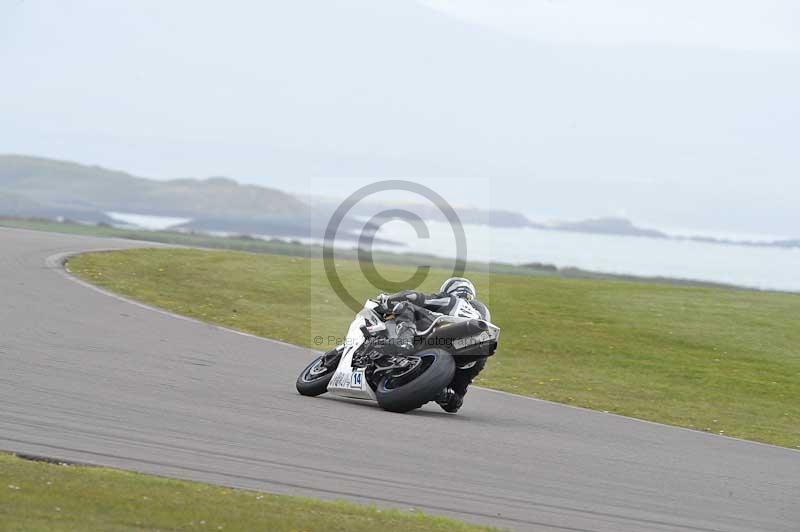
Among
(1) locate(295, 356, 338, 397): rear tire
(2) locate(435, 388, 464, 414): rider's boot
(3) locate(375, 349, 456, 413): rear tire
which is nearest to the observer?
(3) locate(375, 349, 456, 413): rear tire

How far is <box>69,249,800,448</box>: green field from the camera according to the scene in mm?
16906

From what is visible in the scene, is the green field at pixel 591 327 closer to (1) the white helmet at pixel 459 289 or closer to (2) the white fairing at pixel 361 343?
(1) the white helmet at pixel 459 289

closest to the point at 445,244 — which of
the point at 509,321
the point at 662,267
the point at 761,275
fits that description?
the point at 662,267

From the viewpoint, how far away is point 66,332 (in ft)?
49.2

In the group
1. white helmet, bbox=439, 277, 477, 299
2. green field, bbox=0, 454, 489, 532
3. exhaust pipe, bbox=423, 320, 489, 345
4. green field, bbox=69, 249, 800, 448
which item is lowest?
green field, bbox=69, 249, 800, 448

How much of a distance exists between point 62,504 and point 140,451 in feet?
5.39

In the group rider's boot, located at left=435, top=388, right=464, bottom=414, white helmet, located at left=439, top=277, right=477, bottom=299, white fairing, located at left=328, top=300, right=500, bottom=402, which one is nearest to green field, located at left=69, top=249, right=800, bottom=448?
rider's boot, located at left=435, top=388, right=464, bottom=414

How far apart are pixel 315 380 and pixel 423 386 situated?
59.5 inches

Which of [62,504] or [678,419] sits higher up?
[62,504]

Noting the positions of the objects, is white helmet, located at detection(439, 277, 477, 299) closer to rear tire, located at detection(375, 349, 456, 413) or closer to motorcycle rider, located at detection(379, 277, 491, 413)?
motorcycle rider, located at detection(379, 277, 491, 413)

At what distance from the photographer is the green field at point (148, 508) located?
6.16 meters

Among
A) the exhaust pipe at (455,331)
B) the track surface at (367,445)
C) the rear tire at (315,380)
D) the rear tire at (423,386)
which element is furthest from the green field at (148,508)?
the rear tire at (315,380)

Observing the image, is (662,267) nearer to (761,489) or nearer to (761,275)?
(761,275)

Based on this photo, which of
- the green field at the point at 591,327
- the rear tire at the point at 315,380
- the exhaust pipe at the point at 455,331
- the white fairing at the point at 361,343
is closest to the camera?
the exhaust pipe at the point at 455,331
